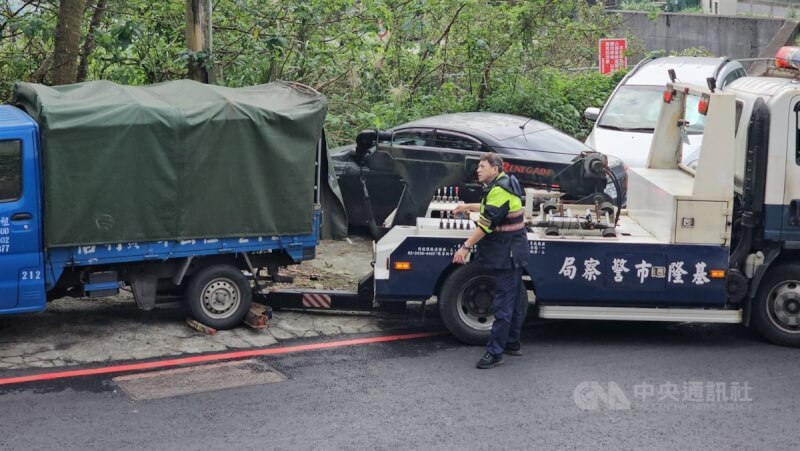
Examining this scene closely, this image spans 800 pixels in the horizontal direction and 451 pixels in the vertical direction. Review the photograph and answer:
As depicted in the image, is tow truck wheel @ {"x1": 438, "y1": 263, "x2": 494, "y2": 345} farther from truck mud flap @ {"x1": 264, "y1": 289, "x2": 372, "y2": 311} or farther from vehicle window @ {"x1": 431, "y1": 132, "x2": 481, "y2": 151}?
vehicle window @ {"x1": 431, "y1": 132, "x2": 481, "y2": 151}

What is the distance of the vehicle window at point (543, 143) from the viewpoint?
11625 mm

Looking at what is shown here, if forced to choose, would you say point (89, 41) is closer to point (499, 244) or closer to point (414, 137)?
point (414, 137)

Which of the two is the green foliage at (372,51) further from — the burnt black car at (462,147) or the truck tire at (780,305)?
the truck tire at (780,305)

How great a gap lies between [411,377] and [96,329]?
3.11 metres

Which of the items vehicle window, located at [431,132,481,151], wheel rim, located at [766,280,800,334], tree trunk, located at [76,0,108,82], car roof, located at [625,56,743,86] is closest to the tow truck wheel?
wheel rim, located at [766,280,800,334]

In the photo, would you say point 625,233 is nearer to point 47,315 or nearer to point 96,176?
point 96,176

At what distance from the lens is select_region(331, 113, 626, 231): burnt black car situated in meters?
11.5

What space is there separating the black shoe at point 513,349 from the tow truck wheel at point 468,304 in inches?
10.3

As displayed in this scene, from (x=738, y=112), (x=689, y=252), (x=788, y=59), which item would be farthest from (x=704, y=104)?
(x=689, y=252)

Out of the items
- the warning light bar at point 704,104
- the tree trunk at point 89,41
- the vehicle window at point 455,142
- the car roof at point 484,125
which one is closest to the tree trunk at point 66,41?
the tree trunk at point 89,41

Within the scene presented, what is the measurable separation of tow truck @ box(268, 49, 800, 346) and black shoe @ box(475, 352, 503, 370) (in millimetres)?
563

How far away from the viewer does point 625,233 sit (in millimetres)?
9297

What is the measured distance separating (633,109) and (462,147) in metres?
4.42

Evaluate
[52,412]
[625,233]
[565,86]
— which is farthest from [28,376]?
[565,86]
